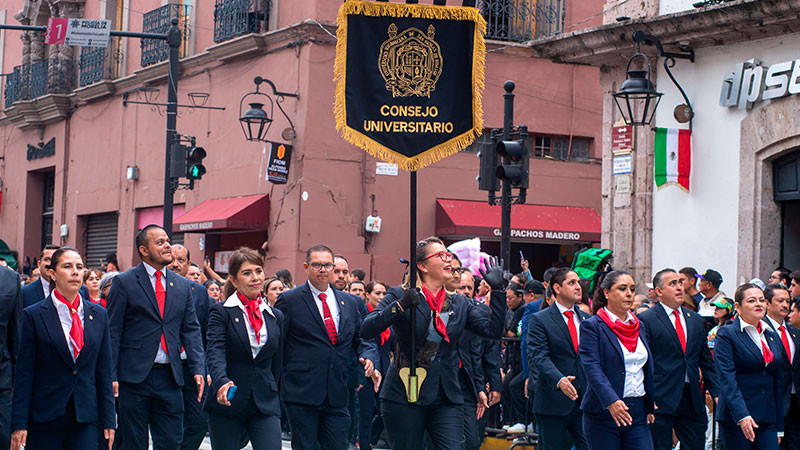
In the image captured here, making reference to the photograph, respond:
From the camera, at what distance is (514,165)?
42.5 feet

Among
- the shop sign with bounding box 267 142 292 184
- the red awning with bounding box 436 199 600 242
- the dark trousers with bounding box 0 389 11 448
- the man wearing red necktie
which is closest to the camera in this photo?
the dark trousers with bounding box 0 389 11 448

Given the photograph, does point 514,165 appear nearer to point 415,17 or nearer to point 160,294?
point 415,17

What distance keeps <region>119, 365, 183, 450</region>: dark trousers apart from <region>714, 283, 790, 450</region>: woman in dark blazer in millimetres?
4152

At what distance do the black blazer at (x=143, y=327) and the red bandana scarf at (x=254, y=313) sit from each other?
0.59m

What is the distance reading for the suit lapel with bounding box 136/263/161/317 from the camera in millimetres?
8234

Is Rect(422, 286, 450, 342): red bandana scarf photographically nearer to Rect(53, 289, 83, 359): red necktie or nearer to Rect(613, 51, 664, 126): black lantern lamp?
Rect(53, 289, 83, 359): red necktie

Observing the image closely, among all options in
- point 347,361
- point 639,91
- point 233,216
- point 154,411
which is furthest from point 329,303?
point 233,216

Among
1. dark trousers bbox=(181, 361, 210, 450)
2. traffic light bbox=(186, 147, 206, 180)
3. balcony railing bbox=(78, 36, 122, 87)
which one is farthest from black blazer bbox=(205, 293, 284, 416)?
balcony railing bbox=(78, 36, 122, 87)

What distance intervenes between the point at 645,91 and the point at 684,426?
5590mm

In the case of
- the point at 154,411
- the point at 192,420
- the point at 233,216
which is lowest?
the point at 192,420

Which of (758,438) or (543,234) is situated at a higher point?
(543,234)

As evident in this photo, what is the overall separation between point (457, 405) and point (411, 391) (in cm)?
39

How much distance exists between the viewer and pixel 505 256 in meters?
12.9

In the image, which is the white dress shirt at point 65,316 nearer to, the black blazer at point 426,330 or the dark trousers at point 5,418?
the dark trousers at point 5,418
